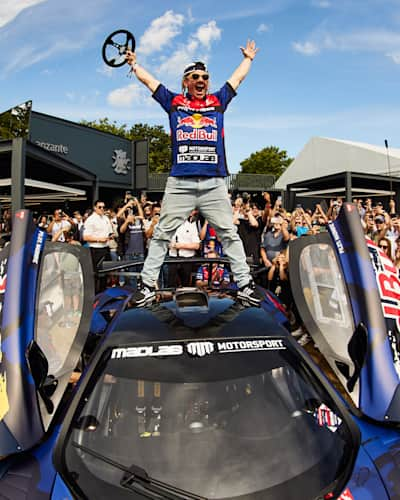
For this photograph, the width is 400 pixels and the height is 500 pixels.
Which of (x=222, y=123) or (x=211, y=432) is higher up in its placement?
(x=222, y=123)

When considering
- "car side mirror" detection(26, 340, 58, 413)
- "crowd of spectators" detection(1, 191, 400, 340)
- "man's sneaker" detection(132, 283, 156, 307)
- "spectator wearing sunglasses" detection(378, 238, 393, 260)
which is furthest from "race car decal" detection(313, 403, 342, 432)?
"spectator wearing sunglasses" detection(378, 238, 393, 260)

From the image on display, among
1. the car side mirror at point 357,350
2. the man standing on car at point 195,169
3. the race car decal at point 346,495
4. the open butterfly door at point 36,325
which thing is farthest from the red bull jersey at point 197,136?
the race car decal at point 346,495

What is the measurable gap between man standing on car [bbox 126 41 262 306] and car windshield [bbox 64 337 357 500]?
1.43 meters

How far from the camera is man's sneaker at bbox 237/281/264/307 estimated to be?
238cm

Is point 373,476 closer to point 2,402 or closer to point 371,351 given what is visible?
point 371,351

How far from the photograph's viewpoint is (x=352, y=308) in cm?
234

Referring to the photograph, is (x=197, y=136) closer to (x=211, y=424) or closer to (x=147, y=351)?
(x=147, y=351)

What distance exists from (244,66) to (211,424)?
2.98 metres

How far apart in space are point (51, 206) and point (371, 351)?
20188 millimetres

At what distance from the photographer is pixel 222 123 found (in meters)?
3.43

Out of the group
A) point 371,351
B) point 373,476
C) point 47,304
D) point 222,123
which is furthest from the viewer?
point 222,123

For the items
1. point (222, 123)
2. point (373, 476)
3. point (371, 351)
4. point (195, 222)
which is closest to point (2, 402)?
point (373, 476)

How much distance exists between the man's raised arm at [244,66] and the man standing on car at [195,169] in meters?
0.20

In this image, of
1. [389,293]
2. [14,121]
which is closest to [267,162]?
[14,121]
